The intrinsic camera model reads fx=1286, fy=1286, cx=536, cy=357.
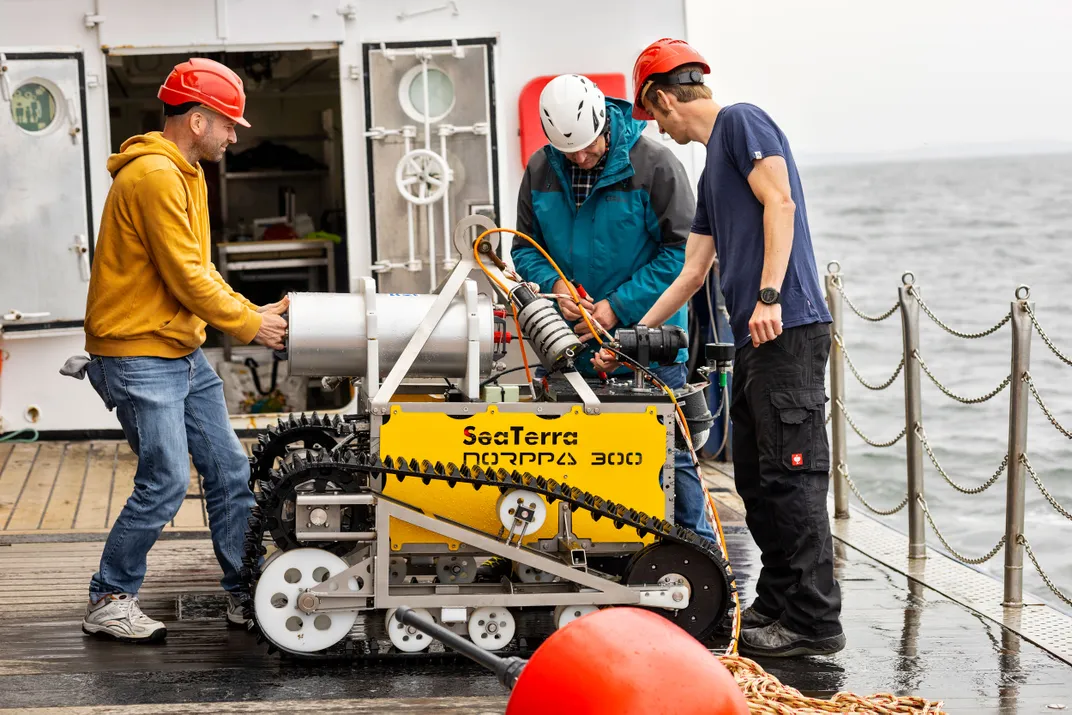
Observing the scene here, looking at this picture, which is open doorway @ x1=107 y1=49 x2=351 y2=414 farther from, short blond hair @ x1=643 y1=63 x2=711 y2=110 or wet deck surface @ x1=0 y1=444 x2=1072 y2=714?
short blond hair @ x1=643 y1=63 x2=711 y2=110

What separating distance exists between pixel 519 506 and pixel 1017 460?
2212 mm

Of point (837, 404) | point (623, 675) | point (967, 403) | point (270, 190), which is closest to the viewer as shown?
point (623, 675)

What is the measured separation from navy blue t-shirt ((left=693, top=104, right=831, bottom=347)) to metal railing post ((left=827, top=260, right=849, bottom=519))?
226cm

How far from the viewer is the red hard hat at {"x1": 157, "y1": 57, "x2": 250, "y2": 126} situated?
15.3 ft

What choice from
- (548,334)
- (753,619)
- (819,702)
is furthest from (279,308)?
(819,702)

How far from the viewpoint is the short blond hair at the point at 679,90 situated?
4641 mm

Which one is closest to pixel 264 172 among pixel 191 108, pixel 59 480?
pixel 59 480

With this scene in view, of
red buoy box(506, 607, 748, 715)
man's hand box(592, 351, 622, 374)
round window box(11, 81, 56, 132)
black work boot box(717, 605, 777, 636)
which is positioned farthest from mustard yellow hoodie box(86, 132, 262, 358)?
round window box(11, 81, 56, 132)

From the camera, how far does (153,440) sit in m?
4.64

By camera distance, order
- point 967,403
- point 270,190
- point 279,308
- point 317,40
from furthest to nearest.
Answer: point 270,190
point 317,40
point 967,403
point 279,308

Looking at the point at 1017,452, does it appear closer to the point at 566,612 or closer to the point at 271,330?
the point at 566,612

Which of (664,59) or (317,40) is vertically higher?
(317,40)

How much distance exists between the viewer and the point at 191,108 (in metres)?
4.70

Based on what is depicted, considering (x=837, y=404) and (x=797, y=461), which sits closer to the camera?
(x=797, y=461)
